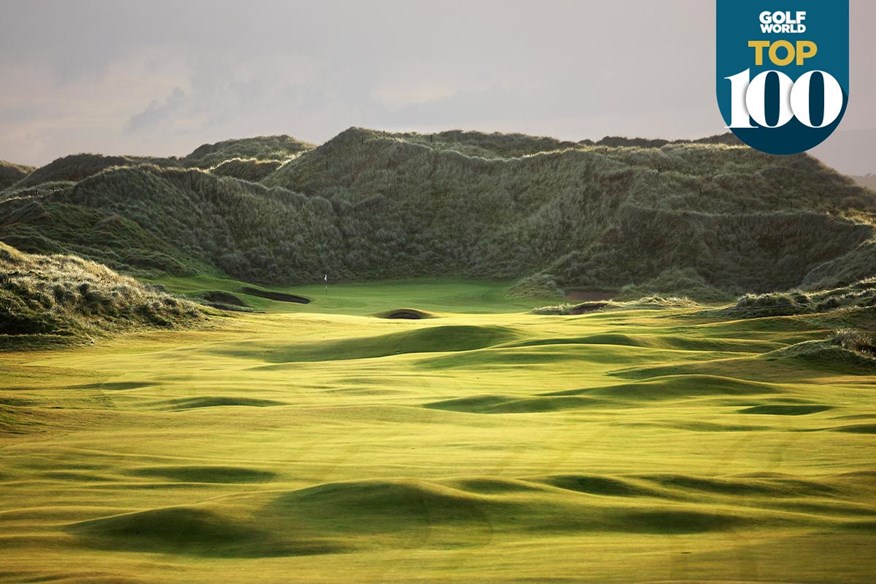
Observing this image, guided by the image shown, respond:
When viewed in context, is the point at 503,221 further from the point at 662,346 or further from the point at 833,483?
the point at 833,483

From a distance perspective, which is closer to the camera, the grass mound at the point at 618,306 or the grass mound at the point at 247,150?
the grass mound at the point at 618,306

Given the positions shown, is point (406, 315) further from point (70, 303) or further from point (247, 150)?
point (247, 150)

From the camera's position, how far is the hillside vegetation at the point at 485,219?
7825cm

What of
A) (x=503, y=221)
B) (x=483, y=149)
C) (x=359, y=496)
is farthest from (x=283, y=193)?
(x=359, y=496)

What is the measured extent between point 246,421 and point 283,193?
77.4 meters

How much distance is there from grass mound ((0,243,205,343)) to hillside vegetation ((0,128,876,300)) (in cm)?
1893

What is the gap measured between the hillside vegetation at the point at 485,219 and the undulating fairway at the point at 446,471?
4422cm

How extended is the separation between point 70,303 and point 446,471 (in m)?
33.2

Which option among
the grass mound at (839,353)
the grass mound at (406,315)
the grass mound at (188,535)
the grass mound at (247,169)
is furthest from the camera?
the grass mound at (247,169)

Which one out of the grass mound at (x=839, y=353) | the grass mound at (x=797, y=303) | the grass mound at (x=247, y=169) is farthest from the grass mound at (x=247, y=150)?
the grass mound at (x=839, y=353)

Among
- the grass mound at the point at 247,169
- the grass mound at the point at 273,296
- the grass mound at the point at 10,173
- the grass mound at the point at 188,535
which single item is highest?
the grass mound at the point at 10,173

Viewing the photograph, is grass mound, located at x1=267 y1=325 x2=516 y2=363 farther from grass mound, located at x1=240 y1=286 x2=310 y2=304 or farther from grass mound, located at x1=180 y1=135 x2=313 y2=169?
grass mound, located at x1=180 y1=135 x2=313 y2=169

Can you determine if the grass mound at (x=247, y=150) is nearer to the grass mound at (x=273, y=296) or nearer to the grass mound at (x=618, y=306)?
the grass mound at (x=273, y=296)

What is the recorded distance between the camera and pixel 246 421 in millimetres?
20766
